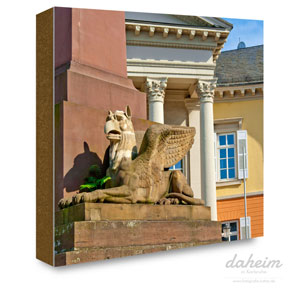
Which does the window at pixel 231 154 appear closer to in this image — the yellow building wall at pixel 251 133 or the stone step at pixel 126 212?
the yellow building wall at pixel 251 133

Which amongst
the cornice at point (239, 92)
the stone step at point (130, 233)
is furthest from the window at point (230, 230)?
the stone step at point (130, 233)

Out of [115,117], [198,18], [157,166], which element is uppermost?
[198,18]

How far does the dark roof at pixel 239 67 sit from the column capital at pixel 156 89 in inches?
60.7

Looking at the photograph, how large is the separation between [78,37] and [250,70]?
30.0ft

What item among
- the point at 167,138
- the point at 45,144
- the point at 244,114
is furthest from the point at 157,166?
the point at 244,114

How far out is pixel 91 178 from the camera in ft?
32.7

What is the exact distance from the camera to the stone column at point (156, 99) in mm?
19375

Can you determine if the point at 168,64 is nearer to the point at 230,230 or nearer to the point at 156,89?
the point at 156,89

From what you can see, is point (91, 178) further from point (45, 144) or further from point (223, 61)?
point (223, 61)

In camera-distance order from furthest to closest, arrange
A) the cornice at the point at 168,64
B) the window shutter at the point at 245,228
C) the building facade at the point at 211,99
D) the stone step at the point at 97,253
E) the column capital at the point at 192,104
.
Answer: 1. the column capital at the point at 192,104
2. the cornice at the point at 168,64
3. the building facade at the point at 211,99
4. the window shutter at the point at 245,228
5. the stone step at the point at 97,253

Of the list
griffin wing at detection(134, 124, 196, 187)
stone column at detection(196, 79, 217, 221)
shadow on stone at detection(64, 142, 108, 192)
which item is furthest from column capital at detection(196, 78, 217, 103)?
shadow on stone at detection(64, 142, 108, 192)

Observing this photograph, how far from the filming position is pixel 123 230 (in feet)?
30.9

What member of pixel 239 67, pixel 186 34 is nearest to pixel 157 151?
pixel 186 34

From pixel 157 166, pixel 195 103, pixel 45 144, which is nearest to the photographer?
pixel 45 144
